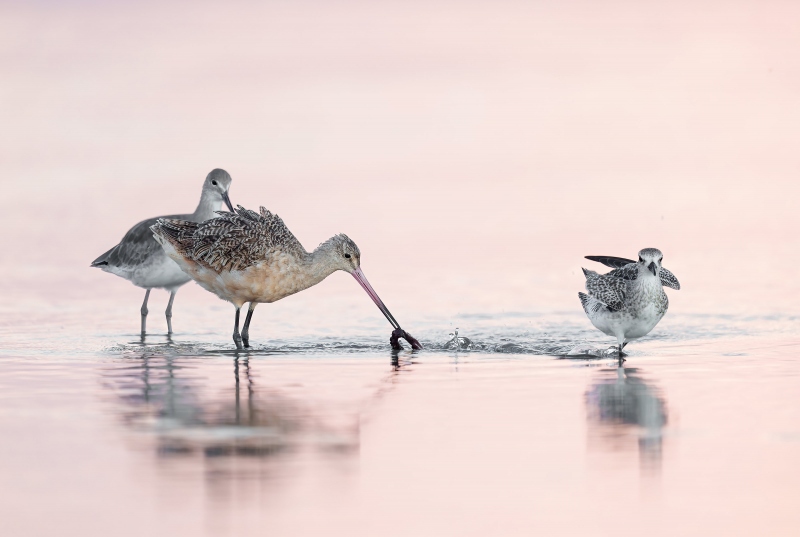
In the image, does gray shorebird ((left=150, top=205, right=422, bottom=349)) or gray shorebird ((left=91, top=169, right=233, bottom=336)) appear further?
gray shorebird ((left=91, top=169, right=233, bottom=336))

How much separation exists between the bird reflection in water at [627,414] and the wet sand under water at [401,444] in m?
0.03

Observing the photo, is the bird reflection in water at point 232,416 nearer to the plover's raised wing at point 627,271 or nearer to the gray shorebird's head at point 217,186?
the plover's raised wing at point 627,271

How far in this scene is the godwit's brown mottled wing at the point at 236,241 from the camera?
13.2 metres

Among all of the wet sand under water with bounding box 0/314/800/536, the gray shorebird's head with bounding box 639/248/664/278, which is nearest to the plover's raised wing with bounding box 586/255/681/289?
the gray shorebird's head with bounding box 639/248/664/278

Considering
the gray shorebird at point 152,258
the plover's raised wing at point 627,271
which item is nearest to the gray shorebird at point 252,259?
the gray shorebird at point 152,258

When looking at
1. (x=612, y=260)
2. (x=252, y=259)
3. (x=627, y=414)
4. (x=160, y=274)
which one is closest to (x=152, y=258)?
(x=160, y=274)

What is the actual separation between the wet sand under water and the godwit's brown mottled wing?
1269mm

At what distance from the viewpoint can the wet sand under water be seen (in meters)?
6.50

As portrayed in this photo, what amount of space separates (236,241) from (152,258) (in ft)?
9.07

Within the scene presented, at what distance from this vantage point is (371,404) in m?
9.40

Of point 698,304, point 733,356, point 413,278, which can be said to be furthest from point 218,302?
point 733,356

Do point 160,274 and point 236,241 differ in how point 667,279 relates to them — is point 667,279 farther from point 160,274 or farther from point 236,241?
point 160,274

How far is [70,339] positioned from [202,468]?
6.82m

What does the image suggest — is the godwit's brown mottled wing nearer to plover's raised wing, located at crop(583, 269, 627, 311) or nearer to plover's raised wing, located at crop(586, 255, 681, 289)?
plover's raised wing, located at crop(583, 269, 627, 311)
